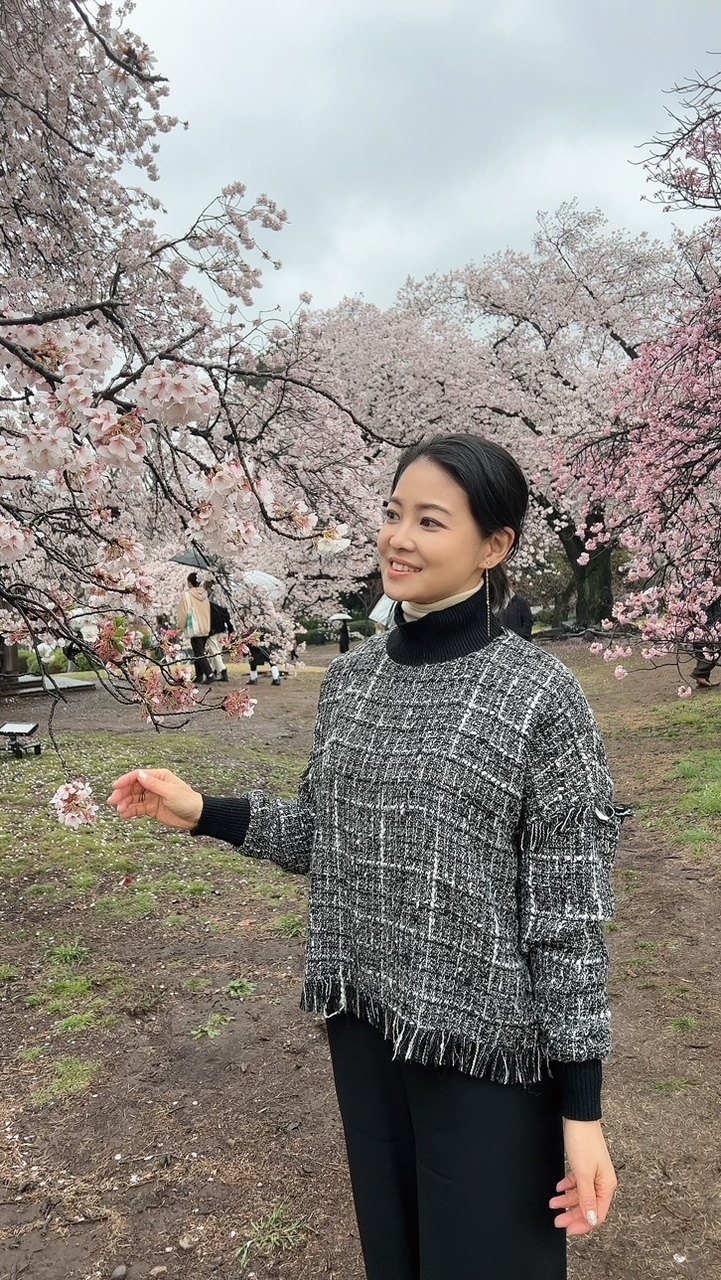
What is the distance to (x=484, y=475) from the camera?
1271 millimetres

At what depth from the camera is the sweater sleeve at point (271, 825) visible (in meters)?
1.48

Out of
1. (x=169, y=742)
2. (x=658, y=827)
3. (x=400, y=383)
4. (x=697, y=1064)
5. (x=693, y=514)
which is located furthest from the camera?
(x=400, y=383)

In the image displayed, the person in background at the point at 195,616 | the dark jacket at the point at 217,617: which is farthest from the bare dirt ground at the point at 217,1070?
the dark jacket at the point at 217,617

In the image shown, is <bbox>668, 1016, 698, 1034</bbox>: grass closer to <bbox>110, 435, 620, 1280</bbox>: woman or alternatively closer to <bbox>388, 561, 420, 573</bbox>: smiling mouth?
<bbox>110, 435, 620, 1280</bbox>: woman

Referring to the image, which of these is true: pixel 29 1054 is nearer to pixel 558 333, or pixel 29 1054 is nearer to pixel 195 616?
pixel 195 616

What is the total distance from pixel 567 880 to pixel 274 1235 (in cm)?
171

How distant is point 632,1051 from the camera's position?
3.00 metres

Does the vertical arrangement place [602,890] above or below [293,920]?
above

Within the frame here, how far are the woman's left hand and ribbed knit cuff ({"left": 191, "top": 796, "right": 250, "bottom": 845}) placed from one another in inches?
28.0

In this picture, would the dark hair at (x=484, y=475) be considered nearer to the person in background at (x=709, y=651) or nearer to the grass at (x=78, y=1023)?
the grass at (x=78, y=1023)

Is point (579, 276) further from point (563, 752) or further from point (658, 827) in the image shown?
point (563, 752)

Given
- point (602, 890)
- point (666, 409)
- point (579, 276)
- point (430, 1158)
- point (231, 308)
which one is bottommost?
point (430, 1158)

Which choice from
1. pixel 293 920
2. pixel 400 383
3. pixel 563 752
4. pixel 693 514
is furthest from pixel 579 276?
pixel 563 752

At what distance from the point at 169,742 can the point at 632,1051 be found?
6.41 meters
